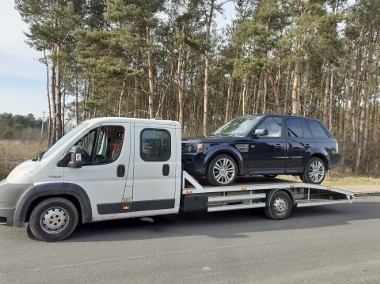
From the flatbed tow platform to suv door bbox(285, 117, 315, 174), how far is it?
1.44 feet

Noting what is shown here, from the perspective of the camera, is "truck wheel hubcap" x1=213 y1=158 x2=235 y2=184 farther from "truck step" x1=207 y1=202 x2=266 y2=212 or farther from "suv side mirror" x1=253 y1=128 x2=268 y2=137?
"suv side mirror" x1=253 y1=128 x2=268 y2=137

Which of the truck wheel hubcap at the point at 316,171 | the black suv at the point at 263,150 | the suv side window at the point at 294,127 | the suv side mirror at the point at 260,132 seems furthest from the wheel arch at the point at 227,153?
the truck wheel hubcap at the point at 316,171

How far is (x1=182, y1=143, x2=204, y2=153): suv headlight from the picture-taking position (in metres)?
7.92

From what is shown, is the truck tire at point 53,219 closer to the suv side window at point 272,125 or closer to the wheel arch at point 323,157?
the suv side window at point 272,125

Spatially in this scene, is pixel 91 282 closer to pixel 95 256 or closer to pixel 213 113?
pixel 95 256

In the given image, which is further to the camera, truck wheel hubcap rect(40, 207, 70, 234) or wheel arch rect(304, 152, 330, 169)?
wheel arch rect(304, 152, 330, 169)

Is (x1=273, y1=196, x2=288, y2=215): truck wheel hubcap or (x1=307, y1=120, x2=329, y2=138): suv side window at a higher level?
(x1=307, y1=120, x2=329, y2=138): suv side window

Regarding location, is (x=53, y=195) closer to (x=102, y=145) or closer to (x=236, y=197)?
(x=102, y=145)

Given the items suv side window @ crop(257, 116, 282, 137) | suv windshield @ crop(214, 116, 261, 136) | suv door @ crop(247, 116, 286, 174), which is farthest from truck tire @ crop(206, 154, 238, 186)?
suv side window @ crop(257, 116, 282, 137)

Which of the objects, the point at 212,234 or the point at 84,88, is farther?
the point at 84,88

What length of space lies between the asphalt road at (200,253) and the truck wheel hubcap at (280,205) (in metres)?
0.37

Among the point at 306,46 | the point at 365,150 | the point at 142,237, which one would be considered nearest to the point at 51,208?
the point at 142,237

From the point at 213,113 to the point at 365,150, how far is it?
1880 centimetres

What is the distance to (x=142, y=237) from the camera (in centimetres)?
697
